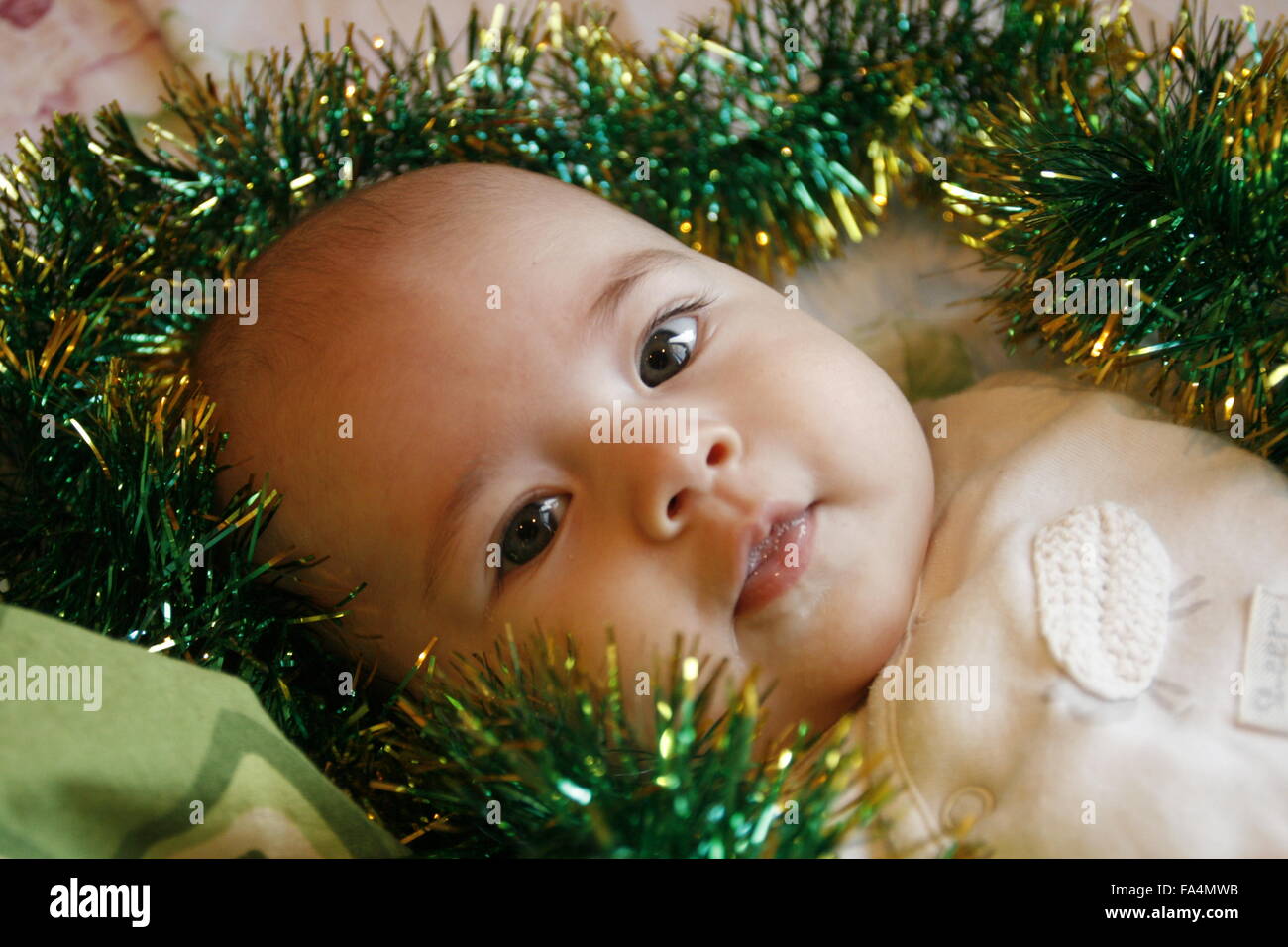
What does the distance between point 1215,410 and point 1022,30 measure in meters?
0.54

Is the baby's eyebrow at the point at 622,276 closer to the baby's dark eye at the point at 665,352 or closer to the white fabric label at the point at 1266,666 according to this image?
the baby's dark eye at the point at 665,352

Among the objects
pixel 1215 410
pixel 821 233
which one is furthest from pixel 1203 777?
pixel 821 233

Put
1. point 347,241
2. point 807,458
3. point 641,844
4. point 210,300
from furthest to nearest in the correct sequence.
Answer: point 210,300, point 347,241, point 807,458, point 641,844

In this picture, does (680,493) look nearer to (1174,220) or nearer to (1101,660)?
(1101,660)

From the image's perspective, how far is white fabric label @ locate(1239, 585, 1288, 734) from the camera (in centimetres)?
88

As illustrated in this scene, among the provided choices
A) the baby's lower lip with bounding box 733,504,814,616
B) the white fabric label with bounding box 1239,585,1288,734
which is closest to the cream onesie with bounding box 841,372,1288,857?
the white fabric label with bounding box 1239,585,1288,734

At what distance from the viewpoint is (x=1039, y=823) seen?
2.78 ft

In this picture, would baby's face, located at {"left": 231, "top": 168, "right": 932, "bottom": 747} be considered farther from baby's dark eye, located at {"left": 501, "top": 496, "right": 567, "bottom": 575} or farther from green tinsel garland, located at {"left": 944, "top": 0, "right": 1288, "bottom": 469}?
green tinsel garland, located at {"left": 944, "top": 0, "right": 1288, "bottom": 469}

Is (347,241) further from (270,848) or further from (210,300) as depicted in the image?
(270,848)

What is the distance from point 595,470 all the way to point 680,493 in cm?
8

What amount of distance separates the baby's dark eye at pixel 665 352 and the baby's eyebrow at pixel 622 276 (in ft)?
0.15

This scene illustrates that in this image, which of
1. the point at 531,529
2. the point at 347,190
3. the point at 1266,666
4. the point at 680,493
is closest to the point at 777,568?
the point at 680,493

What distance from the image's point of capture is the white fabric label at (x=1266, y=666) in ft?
2.87

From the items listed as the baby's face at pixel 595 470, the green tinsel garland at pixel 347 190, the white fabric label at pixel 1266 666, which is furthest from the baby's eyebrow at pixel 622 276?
the white fabric label at pixel 1266 666
